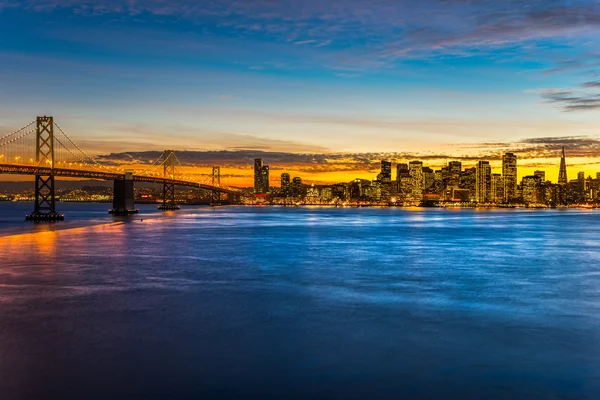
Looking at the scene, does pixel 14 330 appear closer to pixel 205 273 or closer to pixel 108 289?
pixel 108 289

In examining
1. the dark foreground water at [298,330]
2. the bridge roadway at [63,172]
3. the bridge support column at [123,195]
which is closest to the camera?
the dark foreground water at [298,330]

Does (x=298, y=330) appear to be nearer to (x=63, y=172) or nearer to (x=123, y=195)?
(x=63, y=172)

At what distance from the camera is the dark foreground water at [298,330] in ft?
38.7

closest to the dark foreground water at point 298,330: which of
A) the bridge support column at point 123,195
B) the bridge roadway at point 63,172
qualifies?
the bridge roadway at point 63,172

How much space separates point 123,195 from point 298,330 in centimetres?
10077

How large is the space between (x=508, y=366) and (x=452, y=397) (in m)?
2.67

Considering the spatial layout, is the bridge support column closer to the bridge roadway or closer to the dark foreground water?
the bridge roadway

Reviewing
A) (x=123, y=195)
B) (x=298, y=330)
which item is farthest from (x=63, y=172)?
(x=298, y=330)

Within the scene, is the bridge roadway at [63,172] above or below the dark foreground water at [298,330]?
above

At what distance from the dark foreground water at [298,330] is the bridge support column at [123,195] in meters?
74.7

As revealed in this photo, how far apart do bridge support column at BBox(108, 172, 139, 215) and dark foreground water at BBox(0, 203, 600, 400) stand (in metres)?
74.7

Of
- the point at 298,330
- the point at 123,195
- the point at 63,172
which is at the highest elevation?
the point at 63,172

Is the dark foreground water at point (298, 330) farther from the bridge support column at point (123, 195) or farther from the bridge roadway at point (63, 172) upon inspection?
the bridge support column at point (123, 195)

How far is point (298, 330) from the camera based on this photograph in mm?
16734
